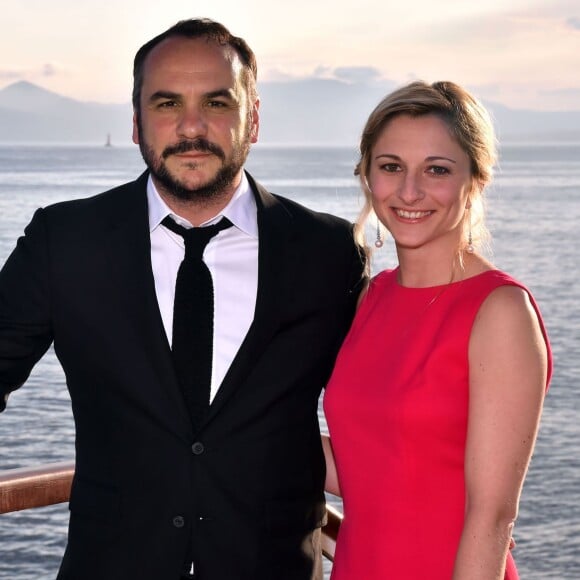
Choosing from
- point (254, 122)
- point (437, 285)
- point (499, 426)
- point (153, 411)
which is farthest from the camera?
point (254, 122)

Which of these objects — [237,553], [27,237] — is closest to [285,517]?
[237,553]

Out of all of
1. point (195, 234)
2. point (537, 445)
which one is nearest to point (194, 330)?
point (195, 234)

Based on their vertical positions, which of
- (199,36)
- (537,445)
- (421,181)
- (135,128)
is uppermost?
(199,36)

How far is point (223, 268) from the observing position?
2.96m

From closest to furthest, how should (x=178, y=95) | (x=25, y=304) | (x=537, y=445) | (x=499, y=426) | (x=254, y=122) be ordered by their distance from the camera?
(x=499, y=426) < (x=25, y=304) < (x=178, y=95) < (x=254, y=122) < (x=537, y=445)

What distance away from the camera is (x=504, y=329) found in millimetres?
2664

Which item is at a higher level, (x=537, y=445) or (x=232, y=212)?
(x=232, y=212)

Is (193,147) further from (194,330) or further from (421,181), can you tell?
(421,181)

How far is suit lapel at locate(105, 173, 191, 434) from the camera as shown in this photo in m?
2.76

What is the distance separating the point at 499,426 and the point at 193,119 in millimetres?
1167

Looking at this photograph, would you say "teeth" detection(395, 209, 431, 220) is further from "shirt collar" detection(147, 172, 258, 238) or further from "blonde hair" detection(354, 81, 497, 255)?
"shirt collar" detection(147, 172, 258, 238)

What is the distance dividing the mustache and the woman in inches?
19.2

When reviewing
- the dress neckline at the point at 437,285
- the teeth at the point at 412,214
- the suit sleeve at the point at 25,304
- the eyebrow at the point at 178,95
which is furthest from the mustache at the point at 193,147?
the dress neckline at the point at 437,285

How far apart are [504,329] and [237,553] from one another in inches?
35.9
